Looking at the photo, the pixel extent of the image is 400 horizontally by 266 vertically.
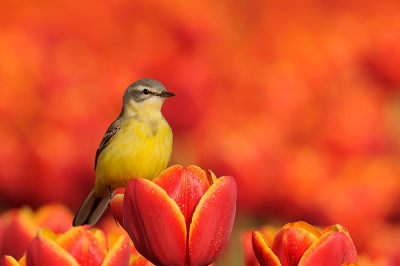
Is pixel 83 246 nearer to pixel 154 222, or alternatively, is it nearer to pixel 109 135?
pixel 154 222

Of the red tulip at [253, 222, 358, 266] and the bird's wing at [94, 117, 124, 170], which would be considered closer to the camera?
the red tulip at [253, 222, 358, 266]

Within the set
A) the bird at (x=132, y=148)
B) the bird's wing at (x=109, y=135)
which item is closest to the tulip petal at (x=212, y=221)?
the bird at (x=132, y=148)

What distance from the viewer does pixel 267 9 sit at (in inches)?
75.8

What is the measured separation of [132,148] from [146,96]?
82 mm

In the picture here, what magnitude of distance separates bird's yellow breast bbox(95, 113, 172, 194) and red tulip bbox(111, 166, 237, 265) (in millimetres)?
298

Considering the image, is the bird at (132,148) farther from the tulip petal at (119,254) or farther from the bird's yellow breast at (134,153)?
Result: the tulip petal at (119,254)

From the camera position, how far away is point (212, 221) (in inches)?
16.5

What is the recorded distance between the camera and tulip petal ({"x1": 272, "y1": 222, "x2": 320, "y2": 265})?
41cm

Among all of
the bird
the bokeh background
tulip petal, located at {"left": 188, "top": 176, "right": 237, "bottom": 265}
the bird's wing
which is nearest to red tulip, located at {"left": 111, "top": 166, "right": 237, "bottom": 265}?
tulip petal, located at {"left": 188, "top": 176, "right": 237, "bottom": 265}

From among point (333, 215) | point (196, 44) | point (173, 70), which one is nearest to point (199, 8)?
point (196, 44)

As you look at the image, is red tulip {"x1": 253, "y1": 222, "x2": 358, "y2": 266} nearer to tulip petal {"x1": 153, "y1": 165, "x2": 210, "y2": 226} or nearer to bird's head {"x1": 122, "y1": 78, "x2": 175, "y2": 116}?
tulip petal {"x1": 153, "y1": 165, "x2": 210, "y2": 226}

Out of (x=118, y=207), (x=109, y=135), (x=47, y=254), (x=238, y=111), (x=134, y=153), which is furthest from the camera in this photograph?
(x=238, y=111)

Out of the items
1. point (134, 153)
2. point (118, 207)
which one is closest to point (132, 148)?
point (134, 153)

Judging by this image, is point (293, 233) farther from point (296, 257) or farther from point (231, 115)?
point (231, 115)
